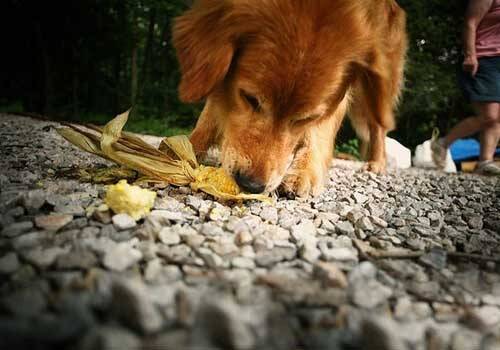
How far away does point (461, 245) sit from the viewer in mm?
1590

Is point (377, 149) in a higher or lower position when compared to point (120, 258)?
higher

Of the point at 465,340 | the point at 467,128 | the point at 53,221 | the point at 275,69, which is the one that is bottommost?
the point at 465,340

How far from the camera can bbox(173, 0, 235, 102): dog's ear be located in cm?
203

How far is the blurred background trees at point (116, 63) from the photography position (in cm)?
700

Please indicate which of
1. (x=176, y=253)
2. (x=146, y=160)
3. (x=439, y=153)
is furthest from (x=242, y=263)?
(x=439, y=153)

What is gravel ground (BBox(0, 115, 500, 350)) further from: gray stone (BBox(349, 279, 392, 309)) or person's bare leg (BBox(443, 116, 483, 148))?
person's bare leg (BBox(443, 116, 483, 148))

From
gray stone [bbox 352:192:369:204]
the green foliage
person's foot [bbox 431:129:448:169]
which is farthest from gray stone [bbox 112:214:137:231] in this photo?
the green foliage

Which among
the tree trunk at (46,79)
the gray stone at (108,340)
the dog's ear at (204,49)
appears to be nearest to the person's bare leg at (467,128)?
the dog's ear at (204,49)

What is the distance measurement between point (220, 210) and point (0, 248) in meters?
0.83

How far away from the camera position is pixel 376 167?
A: 3748 millimetres

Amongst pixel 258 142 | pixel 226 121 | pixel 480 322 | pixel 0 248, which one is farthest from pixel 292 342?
pixel 226 121

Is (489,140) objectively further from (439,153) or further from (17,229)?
(17,229)

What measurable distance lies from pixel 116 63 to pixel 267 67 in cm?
957

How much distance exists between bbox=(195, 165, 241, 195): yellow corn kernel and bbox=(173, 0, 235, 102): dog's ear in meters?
0.44
